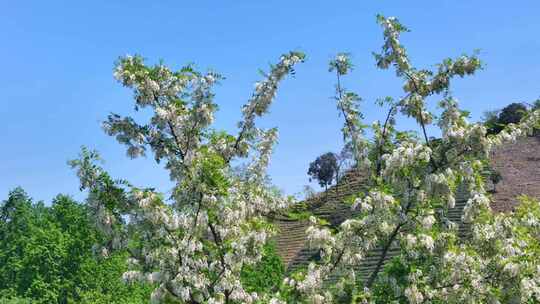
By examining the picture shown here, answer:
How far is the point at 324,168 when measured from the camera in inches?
1553

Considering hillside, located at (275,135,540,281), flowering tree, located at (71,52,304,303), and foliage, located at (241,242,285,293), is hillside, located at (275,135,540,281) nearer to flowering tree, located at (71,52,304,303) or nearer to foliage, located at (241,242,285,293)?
foliage, located at (241,242,285,293)

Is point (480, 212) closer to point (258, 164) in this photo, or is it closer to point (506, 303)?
point (506, 303)

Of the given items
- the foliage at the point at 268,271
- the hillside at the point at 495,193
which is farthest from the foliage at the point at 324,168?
the foliage at the point at 268,271

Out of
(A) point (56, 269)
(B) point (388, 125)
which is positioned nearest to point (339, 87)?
(B) point (388, 125)

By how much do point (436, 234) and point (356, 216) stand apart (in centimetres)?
98

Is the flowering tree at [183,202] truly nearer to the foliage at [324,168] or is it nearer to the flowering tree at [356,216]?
the flowering tree at [356,216]

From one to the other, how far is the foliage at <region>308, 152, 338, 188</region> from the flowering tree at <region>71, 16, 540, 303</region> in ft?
98.9

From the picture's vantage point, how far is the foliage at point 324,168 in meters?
39.4

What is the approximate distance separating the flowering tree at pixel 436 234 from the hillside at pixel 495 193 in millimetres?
13722

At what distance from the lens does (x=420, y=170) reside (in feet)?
26.6

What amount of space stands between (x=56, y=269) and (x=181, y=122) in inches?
616

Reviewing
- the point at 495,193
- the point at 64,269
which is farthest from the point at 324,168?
the point at 64,269

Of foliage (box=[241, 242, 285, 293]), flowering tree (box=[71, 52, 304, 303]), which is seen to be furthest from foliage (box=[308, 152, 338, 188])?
flowering tree (box=[71, 52, 304, 303])

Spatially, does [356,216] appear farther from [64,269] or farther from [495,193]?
[495,193]
